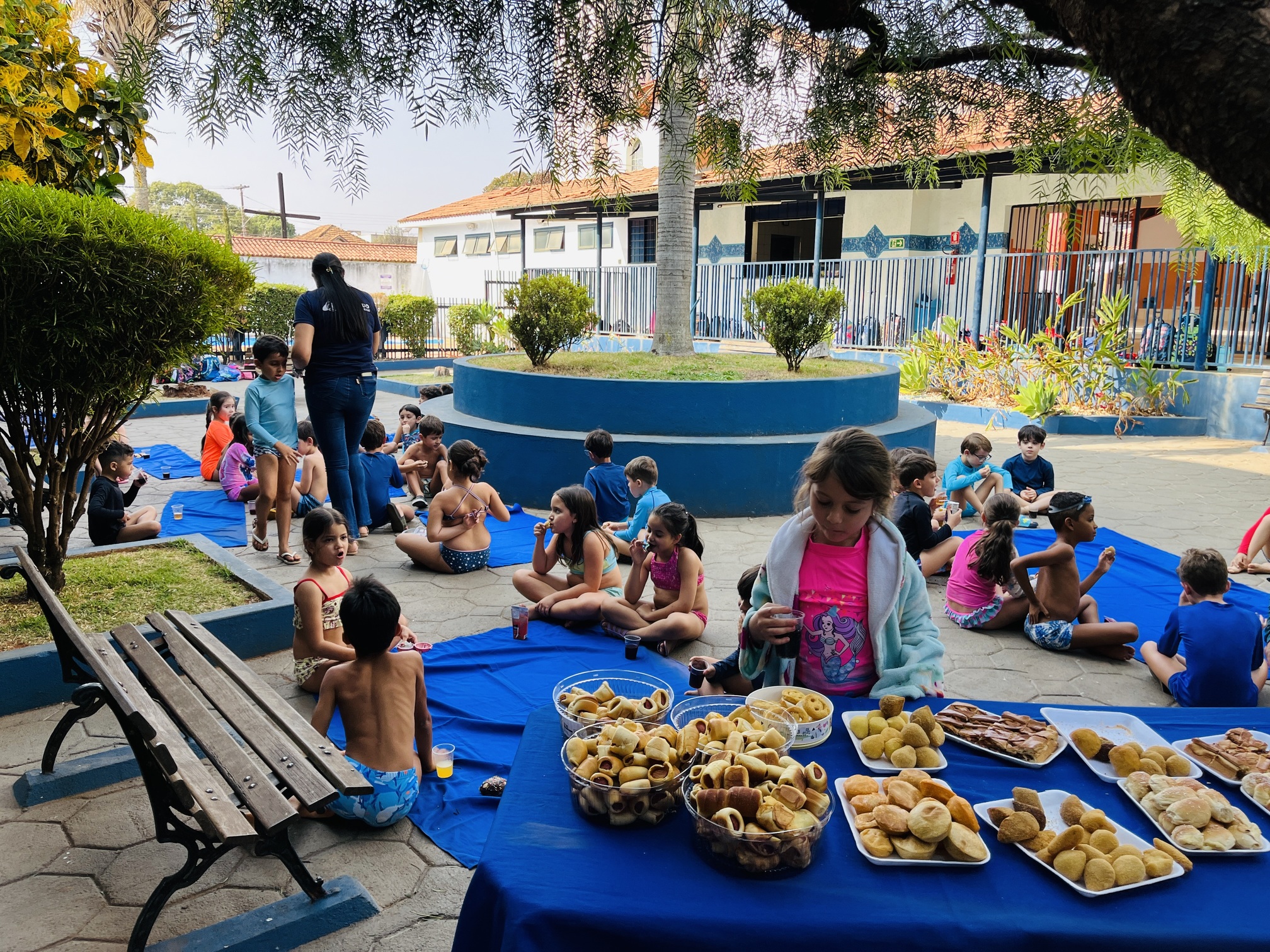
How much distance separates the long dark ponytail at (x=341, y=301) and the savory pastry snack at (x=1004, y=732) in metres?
5.13

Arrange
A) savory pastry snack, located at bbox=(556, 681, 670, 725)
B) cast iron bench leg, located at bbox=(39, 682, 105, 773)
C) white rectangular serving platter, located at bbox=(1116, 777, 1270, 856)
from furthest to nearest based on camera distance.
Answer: cast iron bench leg, located at bbox=(39, 682, 105, 773), savory pastry snack, located at bbox=(556, 681, 670, 725), white rectangular serving platter, located at bbox=(1116, 777, 1270, 856)

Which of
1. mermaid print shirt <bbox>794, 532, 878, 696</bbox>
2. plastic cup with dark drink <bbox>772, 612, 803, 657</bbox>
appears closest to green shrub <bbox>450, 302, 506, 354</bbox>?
mermaid print shirt <bbox>794, 532, 878, 696</bbox>

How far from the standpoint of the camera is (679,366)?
9883 mm

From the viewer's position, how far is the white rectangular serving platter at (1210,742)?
2047 millimetres

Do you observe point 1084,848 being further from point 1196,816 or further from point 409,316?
point 409,316

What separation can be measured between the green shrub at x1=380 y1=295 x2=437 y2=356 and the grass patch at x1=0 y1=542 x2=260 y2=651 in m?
17.3

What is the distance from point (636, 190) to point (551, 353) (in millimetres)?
11730

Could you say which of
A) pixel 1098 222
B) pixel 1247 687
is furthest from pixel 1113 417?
pixel 1247 687

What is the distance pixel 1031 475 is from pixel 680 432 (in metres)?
3.12

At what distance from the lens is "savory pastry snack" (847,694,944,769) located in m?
2.07

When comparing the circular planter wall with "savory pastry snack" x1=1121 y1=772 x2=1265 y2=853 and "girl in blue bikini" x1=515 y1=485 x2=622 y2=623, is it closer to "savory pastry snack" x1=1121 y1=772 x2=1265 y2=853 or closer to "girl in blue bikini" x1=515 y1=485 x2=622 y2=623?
"girl in blue bikini" x1=515 y1=485 x2=622 y2=623

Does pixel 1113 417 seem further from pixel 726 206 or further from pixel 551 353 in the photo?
pixel 726 206

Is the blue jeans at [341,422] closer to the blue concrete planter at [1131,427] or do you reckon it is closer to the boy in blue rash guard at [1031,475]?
the boy in blue rash guard at [1031,475]

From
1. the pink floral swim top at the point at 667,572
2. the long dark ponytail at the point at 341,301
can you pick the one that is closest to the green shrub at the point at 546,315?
the long dark ponytail at the point at 341,301
